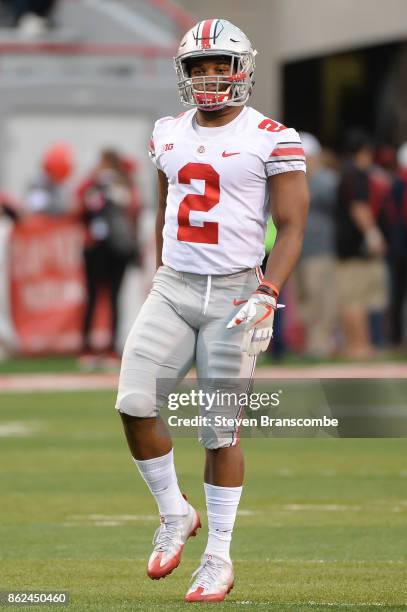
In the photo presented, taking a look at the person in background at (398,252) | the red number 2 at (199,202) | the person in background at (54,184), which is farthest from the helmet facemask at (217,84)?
the person in background at (54,184)

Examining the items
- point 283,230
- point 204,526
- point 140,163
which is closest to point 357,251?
point 140,163

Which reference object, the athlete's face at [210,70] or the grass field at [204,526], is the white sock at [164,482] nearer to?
the grass field at [204,526]

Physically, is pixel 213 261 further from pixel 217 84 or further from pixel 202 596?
pixel 202 596

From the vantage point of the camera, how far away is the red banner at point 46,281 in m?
18.0

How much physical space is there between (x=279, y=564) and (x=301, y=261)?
10.8m

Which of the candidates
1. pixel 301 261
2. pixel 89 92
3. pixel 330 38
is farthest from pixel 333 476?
pixel 330 38

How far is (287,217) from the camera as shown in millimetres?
6242

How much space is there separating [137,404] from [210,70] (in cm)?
127

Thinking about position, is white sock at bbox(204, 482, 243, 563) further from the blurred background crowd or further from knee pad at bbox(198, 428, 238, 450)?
the blurred background crowd

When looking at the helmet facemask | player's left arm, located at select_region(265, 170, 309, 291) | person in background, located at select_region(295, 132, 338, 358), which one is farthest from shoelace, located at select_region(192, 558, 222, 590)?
person in background, located at select_region(295, 132, 338, 358)

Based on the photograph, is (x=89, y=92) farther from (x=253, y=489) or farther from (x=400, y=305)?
(x=253, y=489)

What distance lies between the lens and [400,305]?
18391 millimetres

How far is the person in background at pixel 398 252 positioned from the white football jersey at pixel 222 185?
11.5 metres

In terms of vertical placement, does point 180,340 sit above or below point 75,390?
above
